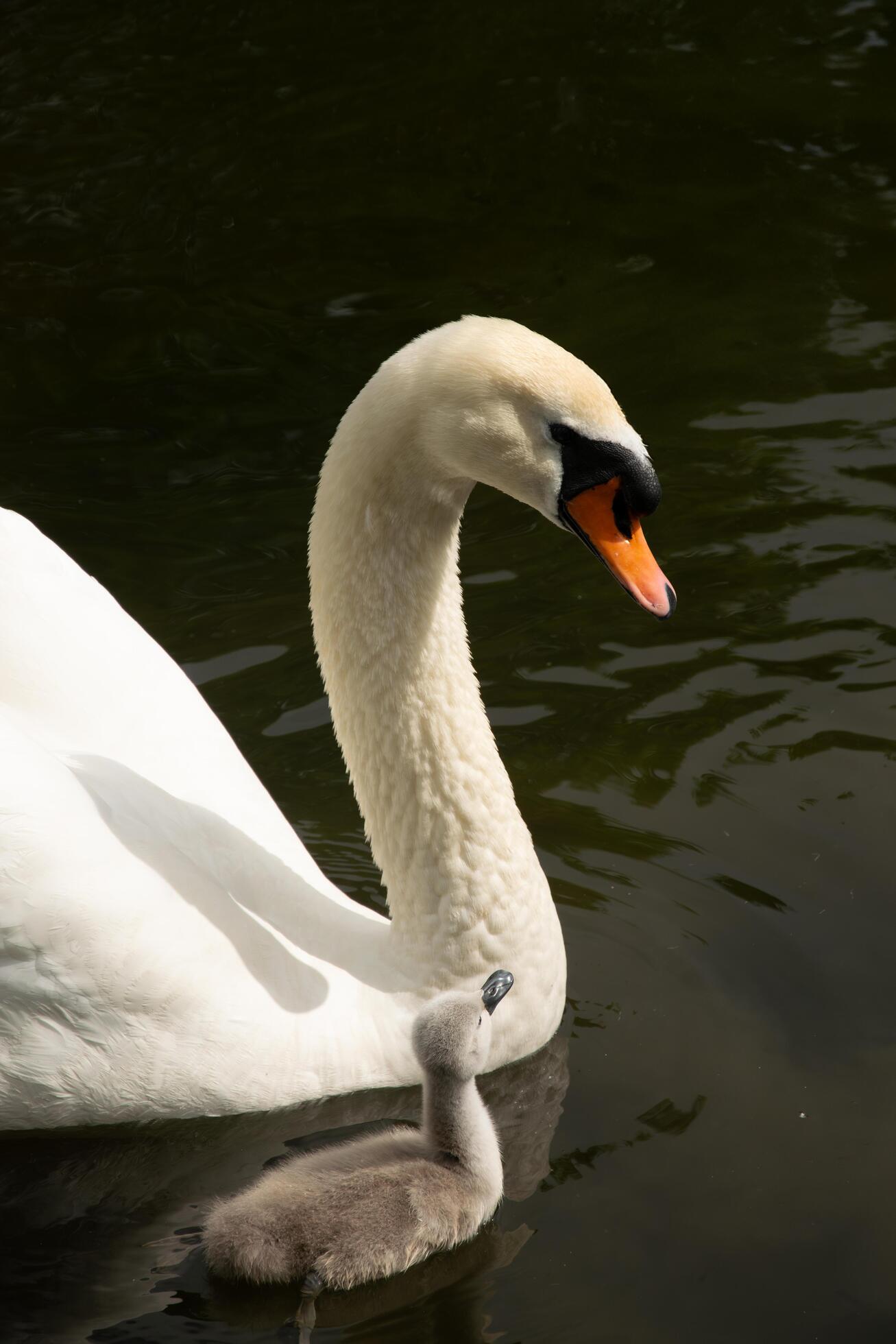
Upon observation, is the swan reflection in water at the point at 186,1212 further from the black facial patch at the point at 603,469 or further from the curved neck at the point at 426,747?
the black facial patch at the point at 603,469

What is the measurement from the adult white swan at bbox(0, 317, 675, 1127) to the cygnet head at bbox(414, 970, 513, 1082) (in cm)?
28

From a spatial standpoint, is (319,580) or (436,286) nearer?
(319,580)

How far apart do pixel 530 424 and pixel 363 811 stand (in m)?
1.34

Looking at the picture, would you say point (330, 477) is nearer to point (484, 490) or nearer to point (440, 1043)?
point (440, 1043)

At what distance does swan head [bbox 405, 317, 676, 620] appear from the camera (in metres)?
4.59

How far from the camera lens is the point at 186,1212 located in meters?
4.76

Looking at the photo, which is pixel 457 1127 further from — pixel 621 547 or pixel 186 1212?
pixel 621 547

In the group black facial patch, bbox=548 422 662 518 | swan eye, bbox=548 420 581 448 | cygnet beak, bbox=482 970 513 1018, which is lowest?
cygnet beak, bbox=482 970 513 1018

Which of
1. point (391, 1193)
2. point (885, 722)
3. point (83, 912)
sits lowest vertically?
point (885, 722)

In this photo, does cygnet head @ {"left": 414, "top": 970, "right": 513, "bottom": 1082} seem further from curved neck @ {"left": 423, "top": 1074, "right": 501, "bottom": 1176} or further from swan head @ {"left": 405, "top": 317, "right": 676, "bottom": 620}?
swan head @ {"left": 405, "top": 317, "right": 676, "bottom": 620}

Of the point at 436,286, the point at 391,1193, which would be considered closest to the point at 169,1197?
the point at 391,1193

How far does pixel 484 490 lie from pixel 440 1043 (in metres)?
4.15

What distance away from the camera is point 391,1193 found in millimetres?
4457

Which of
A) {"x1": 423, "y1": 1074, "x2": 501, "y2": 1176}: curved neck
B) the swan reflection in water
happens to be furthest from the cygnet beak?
the swan reflection in water
